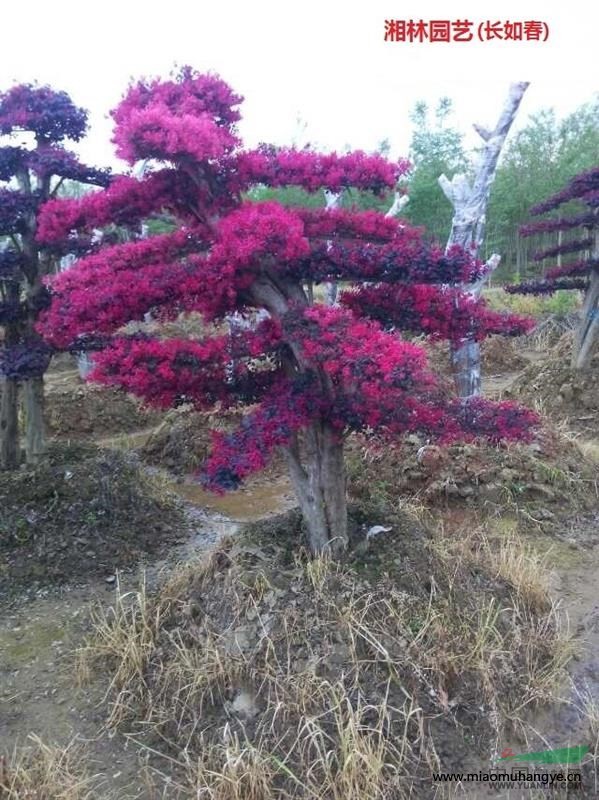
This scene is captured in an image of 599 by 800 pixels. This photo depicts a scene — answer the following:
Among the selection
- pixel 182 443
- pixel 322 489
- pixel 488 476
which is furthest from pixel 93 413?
pixel 322 489

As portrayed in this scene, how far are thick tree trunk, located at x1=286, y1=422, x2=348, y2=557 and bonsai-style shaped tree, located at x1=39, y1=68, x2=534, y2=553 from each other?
101 millimetres

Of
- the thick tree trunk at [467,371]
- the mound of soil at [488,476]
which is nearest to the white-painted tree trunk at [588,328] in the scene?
the mound of soil at [488,476]

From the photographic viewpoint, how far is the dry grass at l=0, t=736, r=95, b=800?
6.91 feet

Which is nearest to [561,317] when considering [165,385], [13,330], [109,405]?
[109,405]

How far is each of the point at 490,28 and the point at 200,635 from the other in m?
2.55

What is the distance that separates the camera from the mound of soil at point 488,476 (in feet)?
15.1

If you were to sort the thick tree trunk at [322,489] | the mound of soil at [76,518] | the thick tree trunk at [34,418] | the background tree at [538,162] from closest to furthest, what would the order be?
the thick tree trunk at [322,489] < the mound of soil at [76,518] < the thick tree trunk at [34,418] < the background tree at [538,162]

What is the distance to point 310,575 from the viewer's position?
9.27 ft

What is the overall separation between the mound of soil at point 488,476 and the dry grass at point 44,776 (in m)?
2.55

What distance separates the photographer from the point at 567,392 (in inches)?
267

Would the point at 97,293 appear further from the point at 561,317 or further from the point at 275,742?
the point at 561,317

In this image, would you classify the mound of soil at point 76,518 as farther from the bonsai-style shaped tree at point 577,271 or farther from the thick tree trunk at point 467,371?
the bonsai-style shaped tree at point 577,271

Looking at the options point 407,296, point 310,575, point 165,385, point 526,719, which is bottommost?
point 526,719

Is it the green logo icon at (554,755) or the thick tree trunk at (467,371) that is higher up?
the thick tree trunk at (467,371)
